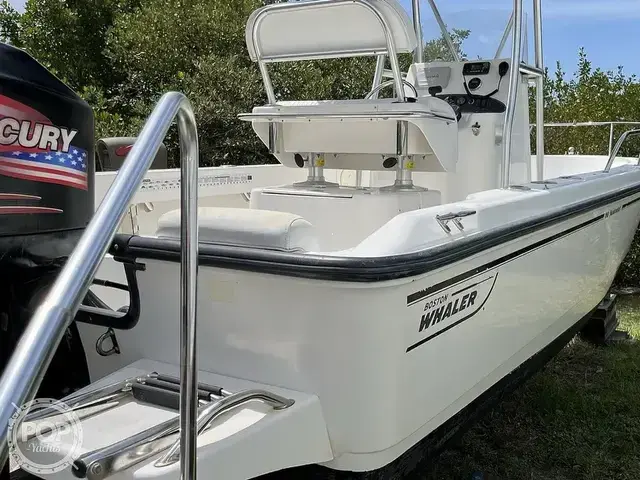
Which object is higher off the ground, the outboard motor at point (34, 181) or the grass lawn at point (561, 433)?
the outboard motor at point (34, 181)

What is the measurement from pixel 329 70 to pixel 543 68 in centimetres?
499

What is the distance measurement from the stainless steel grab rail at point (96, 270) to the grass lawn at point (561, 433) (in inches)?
66.3

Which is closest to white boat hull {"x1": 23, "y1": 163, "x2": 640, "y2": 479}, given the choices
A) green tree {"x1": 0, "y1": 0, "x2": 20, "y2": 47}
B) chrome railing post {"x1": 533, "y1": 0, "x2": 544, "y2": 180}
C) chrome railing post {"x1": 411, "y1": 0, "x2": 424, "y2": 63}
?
chrome railing post {"x1": 533, "y1": 0, "x2": 544, "y2": 180}

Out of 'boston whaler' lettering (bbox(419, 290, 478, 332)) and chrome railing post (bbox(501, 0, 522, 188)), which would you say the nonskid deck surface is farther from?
chrome railing post (bbox(501, 0, 522, 188))

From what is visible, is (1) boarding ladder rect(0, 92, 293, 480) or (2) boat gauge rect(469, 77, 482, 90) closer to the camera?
(1) boarding ladder rect(0, 92, 293, 480)

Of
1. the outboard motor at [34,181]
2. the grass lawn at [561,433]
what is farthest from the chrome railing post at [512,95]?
the outboard motor at [34,181]

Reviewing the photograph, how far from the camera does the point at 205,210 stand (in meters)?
2.04

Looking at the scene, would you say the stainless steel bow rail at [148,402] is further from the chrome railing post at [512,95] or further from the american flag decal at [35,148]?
the chrome railing post at [512,95]

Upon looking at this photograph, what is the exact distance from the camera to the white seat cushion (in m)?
1.83

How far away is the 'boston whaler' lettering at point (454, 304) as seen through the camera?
75.9 inches

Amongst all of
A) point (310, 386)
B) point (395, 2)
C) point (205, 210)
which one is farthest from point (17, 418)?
point (395, 2)

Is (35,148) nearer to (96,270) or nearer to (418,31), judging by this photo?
(96,270)

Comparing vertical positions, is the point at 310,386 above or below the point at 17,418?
below

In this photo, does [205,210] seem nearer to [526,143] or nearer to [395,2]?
[395,2]
